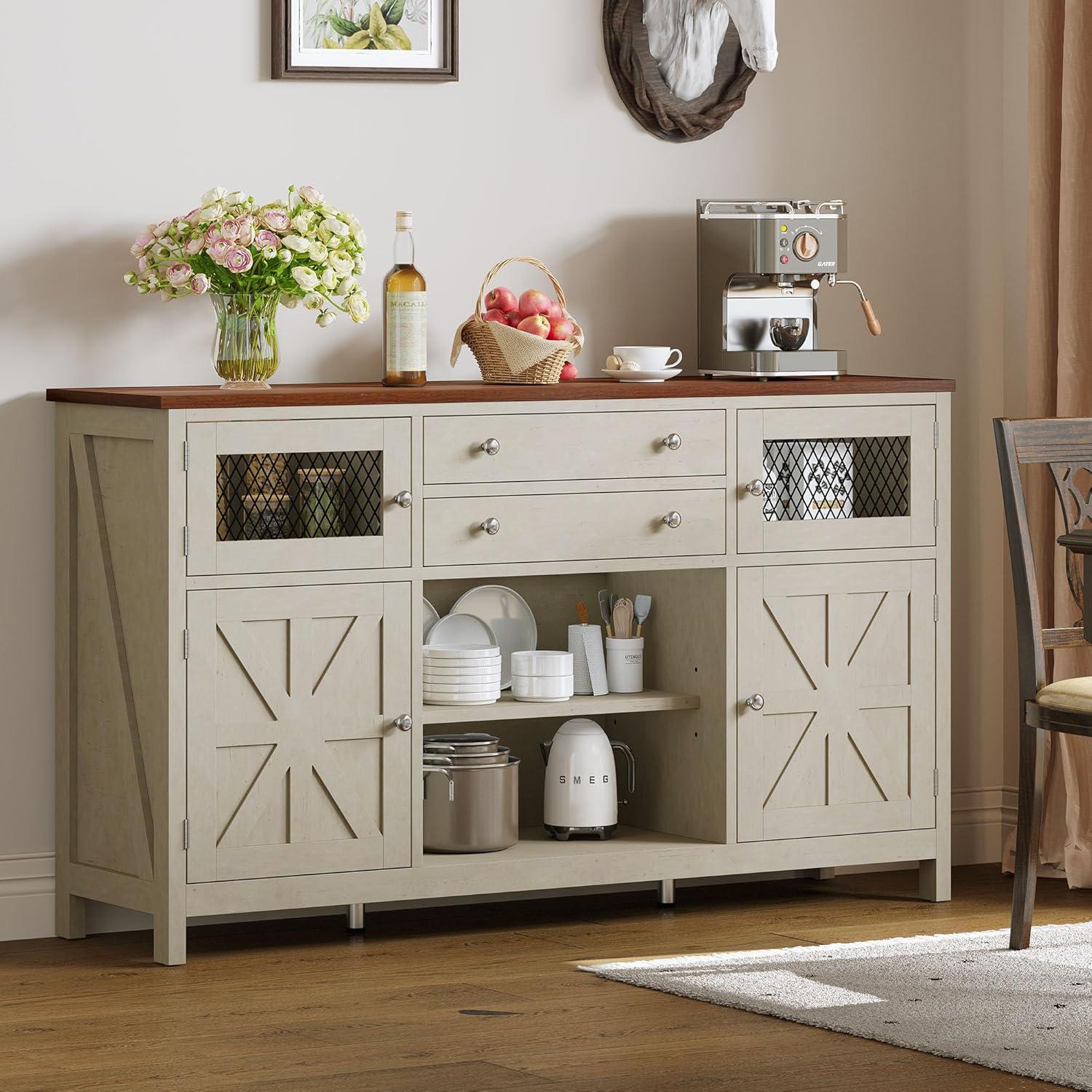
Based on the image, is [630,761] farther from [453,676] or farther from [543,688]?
[453,676]

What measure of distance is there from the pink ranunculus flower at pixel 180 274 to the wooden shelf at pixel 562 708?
883mm

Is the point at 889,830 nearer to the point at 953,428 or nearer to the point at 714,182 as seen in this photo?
the point at 953,428

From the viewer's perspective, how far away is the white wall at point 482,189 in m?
3.77

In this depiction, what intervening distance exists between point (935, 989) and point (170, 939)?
1304 mm

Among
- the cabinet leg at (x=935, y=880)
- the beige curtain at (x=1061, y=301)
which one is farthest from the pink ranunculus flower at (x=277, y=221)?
the cabinet leg at (x=935, y=880)

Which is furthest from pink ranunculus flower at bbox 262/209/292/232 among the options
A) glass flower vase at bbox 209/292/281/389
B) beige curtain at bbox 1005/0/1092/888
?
beige curtain at bbox 1005/0/1092/888

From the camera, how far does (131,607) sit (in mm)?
3580

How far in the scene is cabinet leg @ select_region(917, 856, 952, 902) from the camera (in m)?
4.09

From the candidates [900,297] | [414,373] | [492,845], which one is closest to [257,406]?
[414,373]

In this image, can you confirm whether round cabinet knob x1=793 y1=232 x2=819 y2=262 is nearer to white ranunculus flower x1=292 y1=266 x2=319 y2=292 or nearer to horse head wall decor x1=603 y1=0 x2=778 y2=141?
horse head wall decor x1=603 y1=0 x2=778 y2=141

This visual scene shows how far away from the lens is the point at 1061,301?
4.21m

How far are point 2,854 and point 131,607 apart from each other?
59cm

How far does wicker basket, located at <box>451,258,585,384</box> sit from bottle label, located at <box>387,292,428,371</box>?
98mm

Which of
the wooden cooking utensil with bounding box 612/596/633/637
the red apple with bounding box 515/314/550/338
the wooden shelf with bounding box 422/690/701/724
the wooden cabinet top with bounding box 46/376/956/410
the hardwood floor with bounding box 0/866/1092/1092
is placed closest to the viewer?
the hardwood floor with bounding box 0/866/1092/1092
